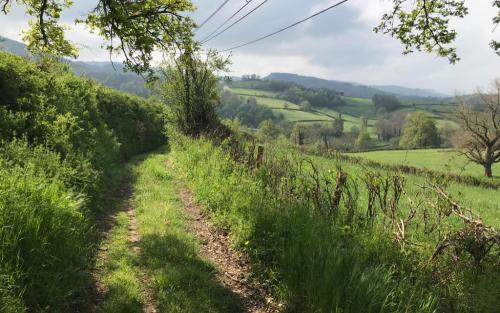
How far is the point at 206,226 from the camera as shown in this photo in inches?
366

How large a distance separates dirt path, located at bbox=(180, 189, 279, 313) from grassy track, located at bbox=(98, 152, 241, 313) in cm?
22

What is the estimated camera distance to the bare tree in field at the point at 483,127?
4359 cm

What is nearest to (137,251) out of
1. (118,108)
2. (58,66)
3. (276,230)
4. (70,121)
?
(276,230)

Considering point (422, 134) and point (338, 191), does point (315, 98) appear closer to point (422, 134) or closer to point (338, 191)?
point (422, 134)

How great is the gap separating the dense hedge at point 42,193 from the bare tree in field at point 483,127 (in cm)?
4400

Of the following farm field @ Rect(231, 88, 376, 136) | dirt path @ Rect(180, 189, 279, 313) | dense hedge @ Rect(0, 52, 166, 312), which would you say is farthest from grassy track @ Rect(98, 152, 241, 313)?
farm field @ Rect(231, 88, 376, 136)

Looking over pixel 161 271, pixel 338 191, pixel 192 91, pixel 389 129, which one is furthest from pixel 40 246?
pixel 389 129

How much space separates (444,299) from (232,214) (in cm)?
468

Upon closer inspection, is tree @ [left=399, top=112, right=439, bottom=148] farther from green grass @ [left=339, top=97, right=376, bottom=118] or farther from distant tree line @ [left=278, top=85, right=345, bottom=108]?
distant tree line @ [left=278, top=85, right=345, bottom=108]

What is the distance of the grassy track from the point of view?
17.4ft

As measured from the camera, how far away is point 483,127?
44.2m

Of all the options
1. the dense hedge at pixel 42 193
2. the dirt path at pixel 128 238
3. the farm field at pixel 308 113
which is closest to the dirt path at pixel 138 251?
the dirt path at pixel 128 238

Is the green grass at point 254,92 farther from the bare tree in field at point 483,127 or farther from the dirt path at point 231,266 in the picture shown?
the dirt path at point 231,266

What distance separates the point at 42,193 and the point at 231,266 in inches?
142
